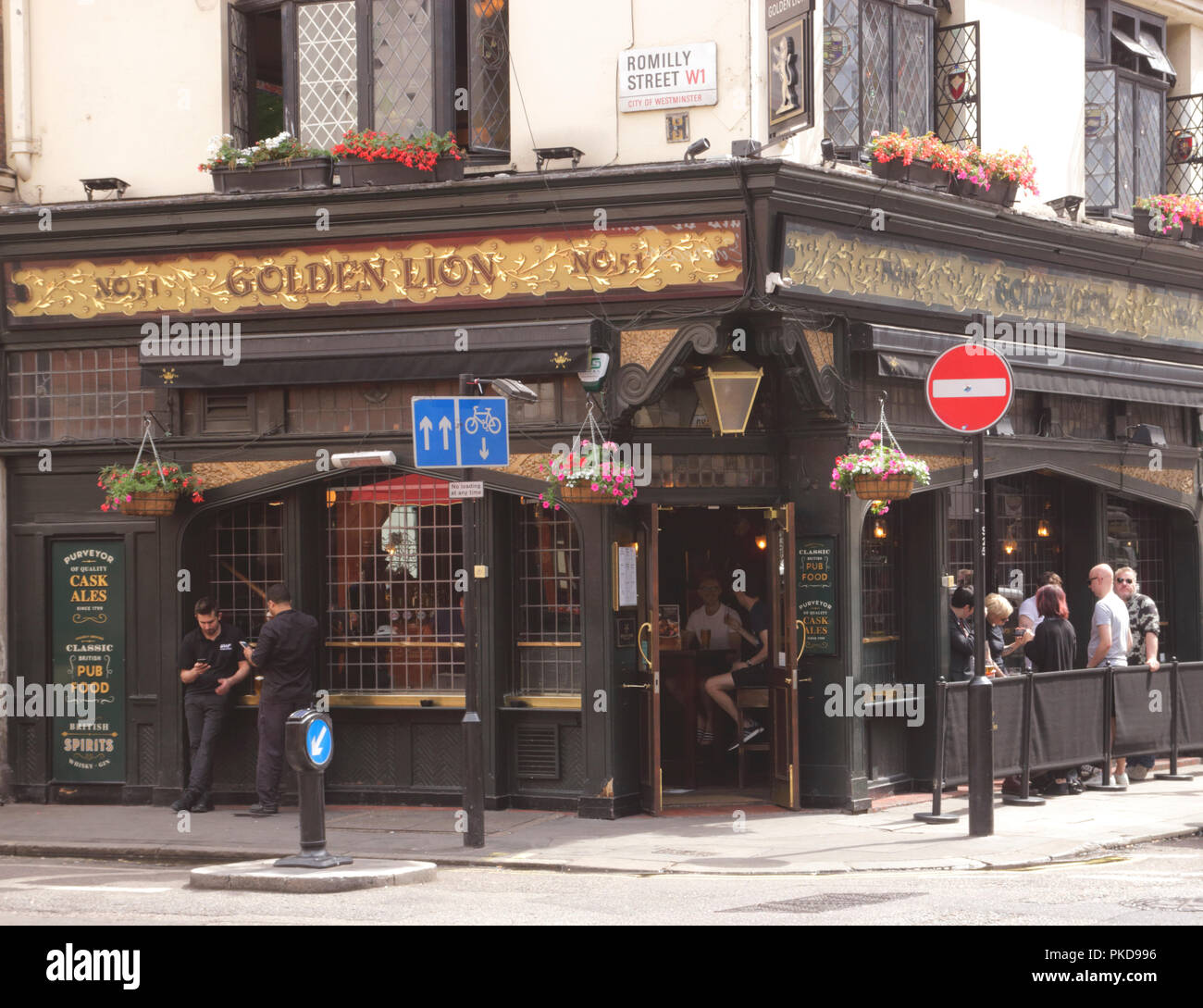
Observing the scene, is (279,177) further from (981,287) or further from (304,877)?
(304,877)

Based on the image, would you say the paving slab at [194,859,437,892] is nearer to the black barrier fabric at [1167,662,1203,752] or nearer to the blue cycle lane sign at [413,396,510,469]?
the blue cycle lane sign at [413,396,510,469]

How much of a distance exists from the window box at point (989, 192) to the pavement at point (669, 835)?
5.39 meters

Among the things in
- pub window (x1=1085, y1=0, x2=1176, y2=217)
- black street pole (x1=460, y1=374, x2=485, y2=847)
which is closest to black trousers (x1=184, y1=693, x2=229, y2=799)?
black street pole (x1=460, y1=374, x2=485, y2=847)

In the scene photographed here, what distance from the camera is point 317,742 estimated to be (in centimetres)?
1144

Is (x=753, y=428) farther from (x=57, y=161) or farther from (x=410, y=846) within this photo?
(x=57, y=161)

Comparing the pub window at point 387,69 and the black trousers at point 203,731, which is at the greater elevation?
the pub window at point 387,69

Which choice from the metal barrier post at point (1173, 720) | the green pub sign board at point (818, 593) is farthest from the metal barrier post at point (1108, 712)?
the green pub sign board at point (818, 593)

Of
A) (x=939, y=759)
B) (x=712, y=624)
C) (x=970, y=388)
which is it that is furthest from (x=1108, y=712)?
(x=970, y=388)

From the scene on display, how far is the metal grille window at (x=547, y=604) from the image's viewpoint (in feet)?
47.7

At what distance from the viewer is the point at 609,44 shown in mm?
14164

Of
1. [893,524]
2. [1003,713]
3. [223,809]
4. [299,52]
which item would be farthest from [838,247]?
[223,809]

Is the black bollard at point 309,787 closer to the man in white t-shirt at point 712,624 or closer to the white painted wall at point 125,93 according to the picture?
the man in white t-shirt at point 712,624

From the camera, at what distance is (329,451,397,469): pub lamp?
14.6m

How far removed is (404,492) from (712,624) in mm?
3070
